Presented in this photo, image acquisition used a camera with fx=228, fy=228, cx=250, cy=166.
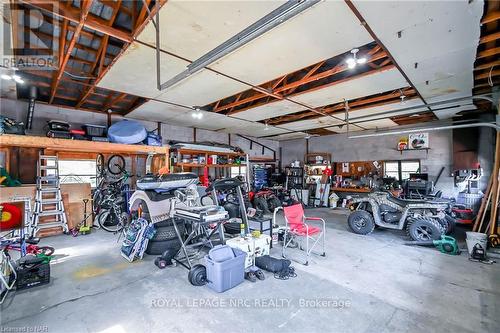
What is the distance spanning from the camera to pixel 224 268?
2609mm

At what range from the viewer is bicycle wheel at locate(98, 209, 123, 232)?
17.9 feet

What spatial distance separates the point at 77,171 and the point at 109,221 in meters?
1.67

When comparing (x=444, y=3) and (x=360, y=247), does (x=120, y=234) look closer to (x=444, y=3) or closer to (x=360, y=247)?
(x=360, y=247)

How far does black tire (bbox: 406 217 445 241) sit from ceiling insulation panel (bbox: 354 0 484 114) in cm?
260

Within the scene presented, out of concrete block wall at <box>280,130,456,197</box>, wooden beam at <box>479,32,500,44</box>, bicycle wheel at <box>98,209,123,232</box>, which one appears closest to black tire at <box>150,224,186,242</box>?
bicycle wheel at <box>98,209,123,232</box>

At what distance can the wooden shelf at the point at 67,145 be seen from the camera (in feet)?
14.5

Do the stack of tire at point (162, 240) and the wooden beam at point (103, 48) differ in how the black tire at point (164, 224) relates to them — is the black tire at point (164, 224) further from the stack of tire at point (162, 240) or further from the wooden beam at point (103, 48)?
the wooden beam at point (103, 48)

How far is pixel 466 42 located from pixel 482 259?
3.20m

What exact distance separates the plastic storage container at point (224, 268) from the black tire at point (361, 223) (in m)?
3.43

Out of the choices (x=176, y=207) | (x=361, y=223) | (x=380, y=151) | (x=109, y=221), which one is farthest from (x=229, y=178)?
(x=380, y=151)

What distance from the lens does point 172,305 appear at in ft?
7.84

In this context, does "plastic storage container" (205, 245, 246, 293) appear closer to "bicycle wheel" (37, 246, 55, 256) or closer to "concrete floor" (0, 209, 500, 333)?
"concrete floor" (0, 209, 500, 333)

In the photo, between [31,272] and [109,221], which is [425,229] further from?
[109,221]

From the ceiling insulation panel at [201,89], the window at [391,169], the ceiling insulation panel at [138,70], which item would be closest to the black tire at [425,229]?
the window at [391,169]
